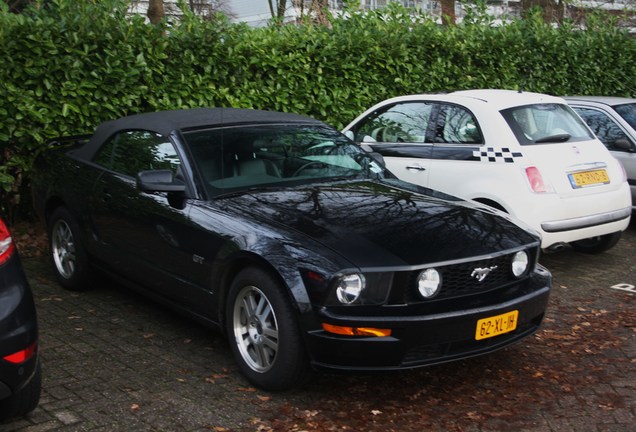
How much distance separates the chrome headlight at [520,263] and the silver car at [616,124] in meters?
4.81

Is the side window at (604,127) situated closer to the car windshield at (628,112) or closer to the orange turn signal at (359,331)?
the car windshield at (628,112)

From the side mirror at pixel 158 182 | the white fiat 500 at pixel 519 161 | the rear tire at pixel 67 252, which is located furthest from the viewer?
the white fiat 500 at pixel 519 161

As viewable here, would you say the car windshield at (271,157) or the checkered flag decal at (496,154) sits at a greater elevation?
the car windshield at (271,157)

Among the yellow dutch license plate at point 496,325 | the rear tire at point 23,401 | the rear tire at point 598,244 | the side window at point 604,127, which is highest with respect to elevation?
the side window at point 604,127

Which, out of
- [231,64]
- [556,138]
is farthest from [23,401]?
[231,64]

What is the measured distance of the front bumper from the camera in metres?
3.94

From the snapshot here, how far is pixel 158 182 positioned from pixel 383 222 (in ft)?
4.78

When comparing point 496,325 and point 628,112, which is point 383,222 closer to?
point 496,325

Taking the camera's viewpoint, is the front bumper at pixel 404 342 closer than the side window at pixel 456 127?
Yes

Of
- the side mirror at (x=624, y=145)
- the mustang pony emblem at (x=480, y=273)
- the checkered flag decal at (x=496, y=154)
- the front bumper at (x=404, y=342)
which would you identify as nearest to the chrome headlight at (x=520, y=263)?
the mustang pony emblem at (x=480, y=273)

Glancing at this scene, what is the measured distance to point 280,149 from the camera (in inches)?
213

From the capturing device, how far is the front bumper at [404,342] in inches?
155

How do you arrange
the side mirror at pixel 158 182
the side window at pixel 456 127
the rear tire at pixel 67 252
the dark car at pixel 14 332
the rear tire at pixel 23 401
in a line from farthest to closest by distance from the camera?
1. the side window at pixel 456 127
2. the rear tire at pixel 67 252
3. the side mirror at pixel 158 182
4. the rear tire at pixel 23 401
5. the dark car at pixel 14 332

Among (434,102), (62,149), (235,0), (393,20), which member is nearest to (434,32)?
(393,20)
